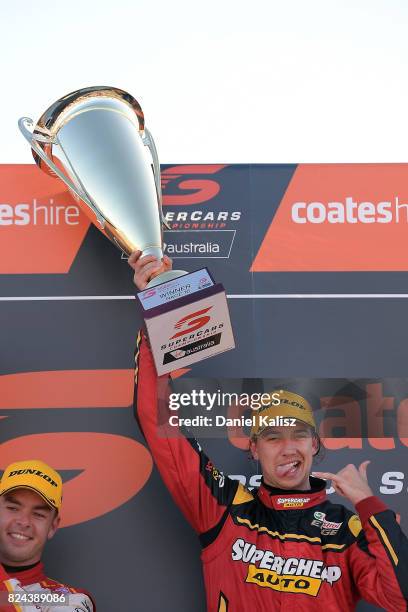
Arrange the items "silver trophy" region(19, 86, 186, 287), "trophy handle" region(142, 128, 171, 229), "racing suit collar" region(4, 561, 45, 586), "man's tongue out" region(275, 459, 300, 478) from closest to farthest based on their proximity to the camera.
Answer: "racing suit collar" region(4, 561, 45, 586) < "man's tongue out" region(275, 459, 300, 478) < "silver trophy" region(19, 86, 186, 287) < "trophy handle" region(142, 128, 171, 229)

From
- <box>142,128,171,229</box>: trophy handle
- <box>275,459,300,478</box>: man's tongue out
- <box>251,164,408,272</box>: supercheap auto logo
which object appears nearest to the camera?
<box>275,459,300,478</box>: man's tongue out

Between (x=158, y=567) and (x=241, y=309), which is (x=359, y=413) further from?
(x=158, y=567)

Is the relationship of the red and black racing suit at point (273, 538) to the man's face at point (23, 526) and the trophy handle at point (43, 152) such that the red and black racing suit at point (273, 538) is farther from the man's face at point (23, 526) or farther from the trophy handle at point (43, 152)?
the trophy handle at point (43, 152)

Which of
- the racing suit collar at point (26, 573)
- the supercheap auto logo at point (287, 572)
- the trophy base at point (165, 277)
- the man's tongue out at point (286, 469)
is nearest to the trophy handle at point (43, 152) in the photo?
the trophy base at point (165, 277)

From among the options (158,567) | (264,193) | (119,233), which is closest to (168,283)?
(119,233)

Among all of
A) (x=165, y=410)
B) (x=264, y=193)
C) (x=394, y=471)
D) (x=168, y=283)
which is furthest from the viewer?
(x=264, y=193)

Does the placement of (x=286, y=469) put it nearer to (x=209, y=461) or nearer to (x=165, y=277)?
(x=209, y=461)

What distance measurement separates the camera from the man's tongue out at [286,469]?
283cm

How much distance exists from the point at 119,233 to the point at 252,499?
3.37ft

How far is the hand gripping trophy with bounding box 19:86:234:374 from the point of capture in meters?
2.75

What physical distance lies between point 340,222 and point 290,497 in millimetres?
1110

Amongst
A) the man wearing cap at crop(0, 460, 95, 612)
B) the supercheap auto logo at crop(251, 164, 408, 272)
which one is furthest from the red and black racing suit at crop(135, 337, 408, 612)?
the supercheap auto logo at crop(251, 164, 408, 272)

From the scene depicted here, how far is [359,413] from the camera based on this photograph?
10.3 ft

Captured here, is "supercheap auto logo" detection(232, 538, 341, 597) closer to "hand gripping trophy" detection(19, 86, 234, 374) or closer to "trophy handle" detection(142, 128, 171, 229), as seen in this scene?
"hand gripping trophy" detection(19, 86, 234, 374)
